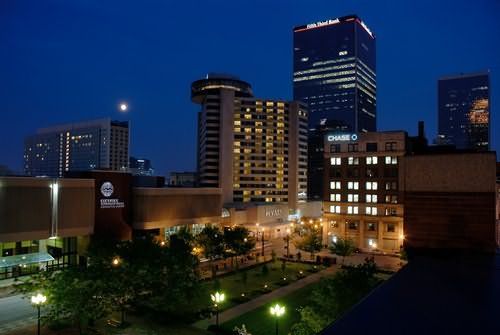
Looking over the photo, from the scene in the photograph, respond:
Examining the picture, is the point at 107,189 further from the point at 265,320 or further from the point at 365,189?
the point at 365,189

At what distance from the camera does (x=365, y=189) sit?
89062mm

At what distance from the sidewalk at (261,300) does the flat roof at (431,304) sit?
22.2 meters

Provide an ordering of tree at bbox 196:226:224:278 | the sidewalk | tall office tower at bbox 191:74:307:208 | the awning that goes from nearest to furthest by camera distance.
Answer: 1. the sidewalk
2. the awning
3. tree at bbox 196:226:224:278
4. tall office tower at bbox 191:74:307:208

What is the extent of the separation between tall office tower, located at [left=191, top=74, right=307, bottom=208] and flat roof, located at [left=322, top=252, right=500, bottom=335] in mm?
134419

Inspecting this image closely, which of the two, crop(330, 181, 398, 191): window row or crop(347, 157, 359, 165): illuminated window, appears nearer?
crop(330, 181, 398, 191): window row

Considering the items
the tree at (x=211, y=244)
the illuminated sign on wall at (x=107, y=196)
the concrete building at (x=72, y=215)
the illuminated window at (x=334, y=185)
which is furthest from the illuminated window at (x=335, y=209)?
the illuminated sign on wall at (x=107, y=196)

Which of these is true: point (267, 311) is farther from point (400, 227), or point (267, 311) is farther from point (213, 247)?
point (400, 227)

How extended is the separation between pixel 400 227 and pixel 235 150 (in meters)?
83.6

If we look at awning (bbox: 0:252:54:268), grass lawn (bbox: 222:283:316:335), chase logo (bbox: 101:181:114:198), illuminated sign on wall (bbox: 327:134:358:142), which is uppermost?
illuminated sign on wall (bbox: 327:134:358:142)

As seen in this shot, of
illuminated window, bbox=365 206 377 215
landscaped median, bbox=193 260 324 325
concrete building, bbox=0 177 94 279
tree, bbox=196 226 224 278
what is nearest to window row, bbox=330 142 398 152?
illuminated window, bbox=365 206 377 215

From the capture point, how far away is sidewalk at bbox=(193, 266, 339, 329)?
39.1m

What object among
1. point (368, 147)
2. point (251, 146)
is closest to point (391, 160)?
point (368, 147)

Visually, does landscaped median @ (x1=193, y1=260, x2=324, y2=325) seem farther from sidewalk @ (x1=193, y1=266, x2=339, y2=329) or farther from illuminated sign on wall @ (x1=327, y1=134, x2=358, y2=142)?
illuminated sign on wall @ (x1=327, y1=134, x2=358, y2=142)

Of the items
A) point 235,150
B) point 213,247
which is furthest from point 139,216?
point 235,150
